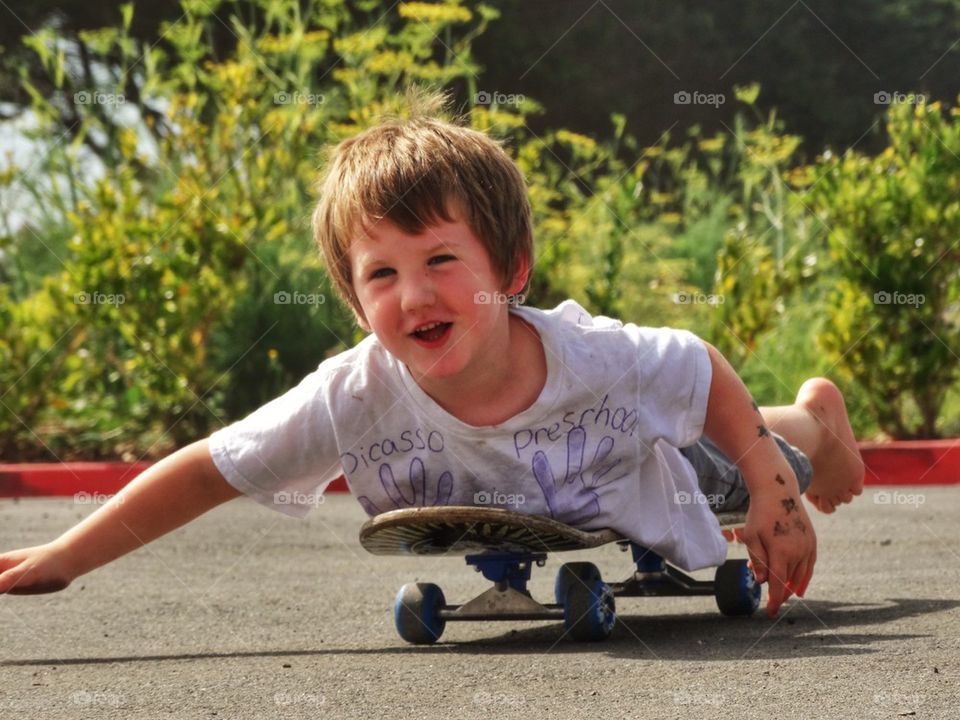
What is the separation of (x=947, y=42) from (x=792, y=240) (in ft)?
17.4

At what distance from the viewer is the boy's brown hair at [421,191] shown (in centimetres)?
340

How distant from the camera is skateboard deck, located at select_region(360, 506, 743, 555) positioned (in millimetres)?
3260

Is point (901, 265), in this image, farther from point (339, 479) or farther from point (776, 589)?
point (776, 589)

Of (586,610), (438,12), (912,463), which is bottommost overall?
(912,463)

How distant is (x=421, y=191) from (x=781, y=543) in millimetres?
1096

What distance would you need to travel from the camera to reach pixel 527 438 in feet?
11.6

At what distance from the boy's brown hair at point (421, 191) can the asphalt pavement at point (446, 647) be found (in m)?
0.86

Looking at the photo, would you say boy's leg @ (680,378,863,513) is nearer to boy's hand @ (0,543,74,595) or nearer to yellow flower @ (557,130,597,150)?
boy's hand @ (0,543,74,595)

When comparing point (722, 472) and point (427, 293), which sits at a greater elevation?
point (427, 293)

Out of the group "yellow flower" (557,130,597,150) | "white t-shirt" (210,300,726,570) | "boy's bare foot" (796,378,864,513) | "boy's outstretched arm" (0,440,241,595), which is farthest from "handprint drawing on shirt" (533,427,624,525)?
"yellow flower" (557,130,597,150)

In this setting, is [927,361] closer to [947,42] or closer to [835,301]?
[835,301]

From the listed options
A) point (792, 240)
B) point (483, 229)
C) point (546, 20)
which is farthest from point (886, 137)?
point (483, 229)

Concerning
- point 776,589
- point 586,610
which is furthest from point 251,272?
point 776,589

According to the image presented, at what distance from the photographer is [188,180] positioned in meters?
8.42
